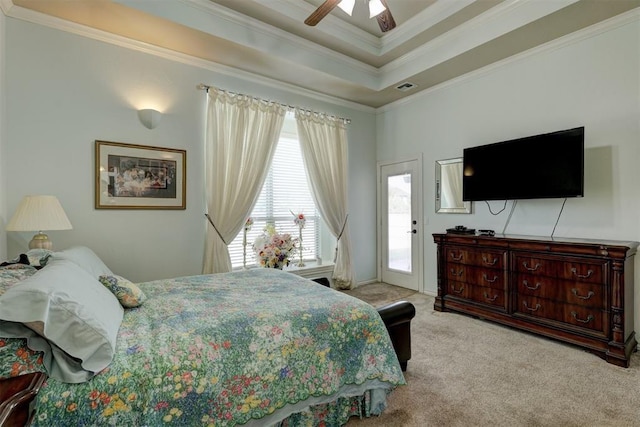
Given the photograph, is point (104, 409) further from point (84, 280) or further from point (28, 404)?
point (84, 280)

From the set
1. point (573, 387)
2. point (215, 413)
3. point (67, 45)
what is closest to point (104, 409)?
point (215, 413)

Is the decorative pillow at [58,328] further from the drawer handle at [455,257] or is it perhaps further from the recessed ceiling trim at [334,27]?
the drawer handle at [455,257]

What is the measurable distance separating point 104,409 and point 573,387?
9.17 ft

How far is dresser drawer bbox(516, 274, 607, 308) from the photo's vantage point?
2.62m

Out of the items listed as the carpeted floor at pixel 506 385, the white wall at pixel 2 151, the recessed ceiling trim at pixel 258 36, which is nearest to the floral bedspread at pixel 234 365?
the carpeted floor at pixel 506 385

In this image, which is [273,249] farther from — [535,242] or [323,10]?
[535,242]

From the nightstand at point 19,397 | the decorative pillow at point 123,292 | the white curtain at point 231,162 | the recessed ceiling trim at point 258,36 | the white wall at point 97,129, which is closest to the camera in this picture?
the nightstand at point 19,397

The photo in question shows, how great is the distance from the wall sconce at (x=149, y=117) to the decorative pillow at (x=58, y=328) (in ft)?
7.85

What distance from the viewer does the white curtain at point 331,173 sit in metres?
4.42

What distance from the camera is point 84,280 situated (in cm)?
158

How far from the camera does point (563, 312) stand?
281 cm

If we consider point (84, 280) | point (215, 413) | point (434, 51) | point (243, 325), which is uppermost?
point (434, 51)

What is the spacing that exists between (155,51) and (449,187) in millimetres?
3873

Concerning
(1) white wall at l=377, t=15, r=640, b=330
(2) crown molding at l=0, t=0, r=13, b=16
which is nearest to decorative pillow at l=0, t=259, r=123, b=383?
(2) crown molding at l=0, t=0, r=13, b=16
